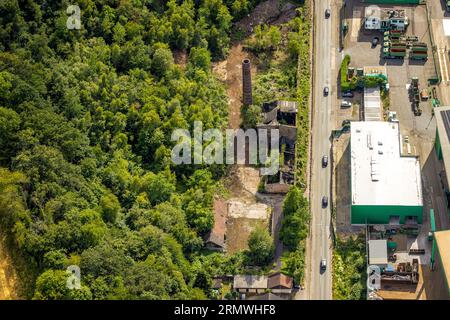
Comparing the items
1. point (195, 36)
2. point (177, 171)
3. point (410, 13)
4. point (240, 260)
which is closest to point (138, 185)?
point (177, 171)

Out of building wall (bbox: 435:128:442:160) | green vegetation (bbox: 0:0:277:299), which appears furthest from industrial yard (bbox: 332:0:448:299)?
green vegetation (bbox: 0:0:277:299)

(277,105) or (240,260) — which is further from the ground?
(277,105)

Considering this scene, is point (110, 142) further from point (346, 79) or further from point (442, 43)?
point (442, 43)

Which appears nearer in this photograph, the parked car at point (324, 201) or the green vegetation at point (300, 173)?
the green vegetation at point (300, 173)

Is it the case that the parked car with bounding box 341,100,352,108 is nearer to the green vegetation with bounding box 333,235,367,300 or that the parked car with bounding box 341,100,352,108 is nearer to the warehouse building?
the warehouse building

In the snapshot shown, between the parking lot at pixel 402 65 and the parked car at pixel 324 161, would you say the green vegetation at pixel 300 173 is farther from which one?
the parking lot at pixel 402 65

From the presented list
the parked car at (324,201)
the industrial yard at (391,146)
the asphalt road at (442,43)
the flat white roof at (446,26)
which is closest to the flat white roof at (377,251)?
the industrial yard at (391,146)
